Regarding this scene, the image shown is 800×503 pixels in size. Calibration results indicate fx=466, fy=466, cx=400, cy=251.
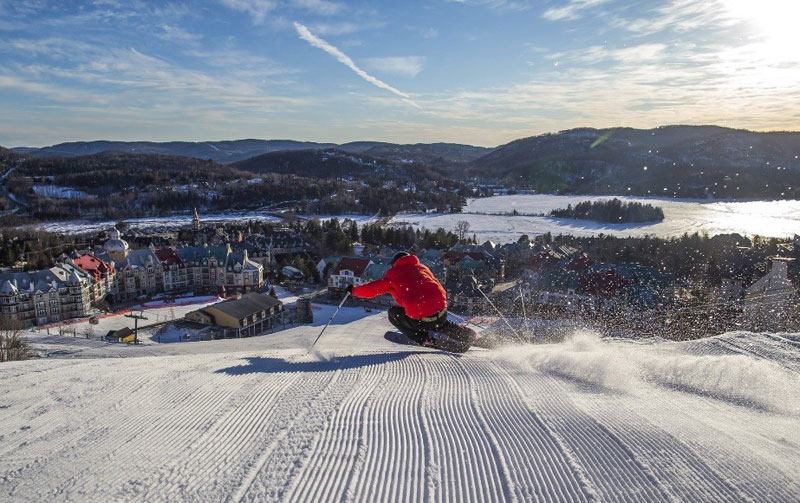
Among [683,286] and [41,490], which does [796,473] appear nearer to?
[41,490]

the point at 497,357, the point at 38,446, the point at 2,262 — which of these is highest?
the point at 38,446

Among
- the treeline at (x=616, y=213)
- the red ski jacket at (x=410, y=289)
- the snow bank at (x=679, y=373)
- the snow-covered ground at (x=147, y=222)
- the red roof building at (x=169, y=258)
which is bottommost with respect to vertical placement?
the snow-covered ground at (x=147, y=222)

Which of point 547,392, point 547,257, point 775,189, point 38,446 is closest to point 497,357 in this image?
point 547,392

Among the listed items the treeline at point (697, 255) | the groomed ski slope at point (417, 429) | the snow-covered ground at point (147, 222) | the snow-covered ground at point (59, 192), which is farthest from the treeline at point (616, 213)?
the snow-covered ground at point (59, 192)

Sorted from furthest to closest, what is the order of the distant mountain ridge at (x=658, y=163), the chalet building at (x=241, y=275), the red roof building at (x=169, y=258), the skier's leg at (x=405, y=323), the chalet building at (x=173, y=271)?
the distant mountain ridge at (x=658, y=163)
the red roof building at (x=169, y=258)
the chalet building at (x=173, y=271)
the chalet building at (x=241, y=275)
the skier's leg at (x=405, y=323)

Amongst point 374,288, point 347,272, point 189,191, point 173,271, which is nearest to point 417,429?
point 374,288

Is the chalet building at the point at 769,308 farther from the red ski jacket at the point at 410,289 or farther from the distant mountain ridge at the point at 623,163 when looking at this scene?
the distant mountain ridge at the point at 623,163

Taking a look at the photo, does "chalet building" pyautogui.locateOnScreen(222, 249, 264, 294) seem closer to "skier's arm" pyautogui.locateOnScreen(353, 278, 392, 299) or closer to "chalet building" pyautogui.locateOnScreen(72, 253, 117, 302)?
"chalet building" pyautogui.locateOnScreen(72, 253, 117, 302)
